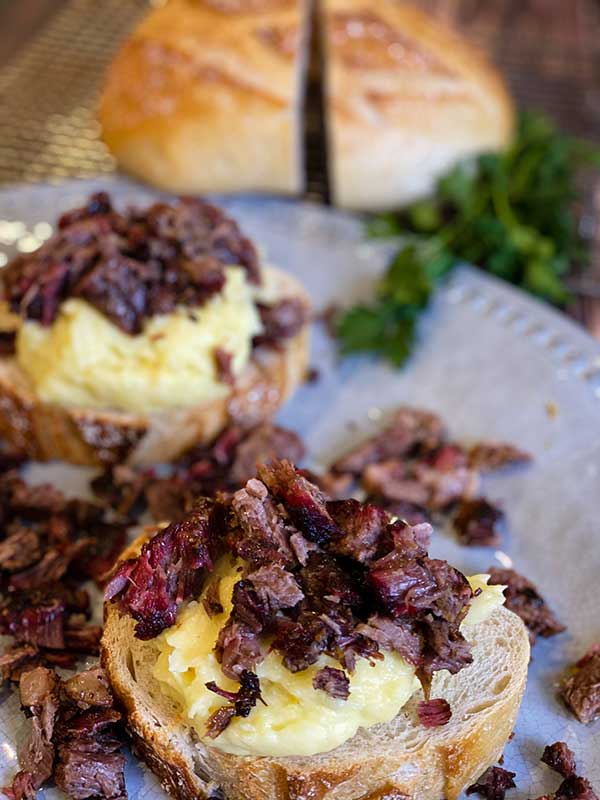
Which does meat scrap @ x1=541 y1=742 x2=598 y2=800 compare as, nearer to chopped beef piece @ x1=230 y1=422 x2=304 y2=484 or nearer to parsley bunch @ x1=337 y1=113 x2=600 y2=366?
chopped beef piece @ x1=230 y1=422 x2=304 y2=484

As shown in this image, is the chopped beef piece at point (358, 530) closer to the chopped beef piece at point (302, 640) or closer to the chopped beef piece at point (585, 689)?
the chopped beef piece at point (302, 640)

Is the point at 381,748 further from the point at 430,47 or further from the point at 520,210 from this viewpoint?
the point at 430,47

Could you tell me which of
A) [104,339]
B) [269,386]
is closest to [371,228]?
[269,386]

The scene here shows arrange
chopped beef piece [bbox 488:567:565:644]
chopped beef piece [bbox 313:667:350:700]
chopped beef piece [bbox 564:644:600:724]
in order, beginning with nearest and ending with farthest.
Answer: chopped beef piece [bbox 313:667:350:700], chopped beef piece [bbox 564:644:600:724], chopped beef piece [bbox 488:567:565:644]

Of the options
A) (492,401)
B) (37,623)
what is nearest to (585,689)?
(492,401)

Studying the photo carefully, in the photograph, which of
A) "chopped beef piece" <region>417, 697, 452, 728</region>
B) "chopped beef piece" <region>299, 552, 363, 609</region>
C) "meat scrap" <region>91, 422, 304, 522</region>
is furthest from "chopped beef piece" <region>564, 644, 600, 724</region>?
"meat scrap" <region>91, 422, 304, 522</region>

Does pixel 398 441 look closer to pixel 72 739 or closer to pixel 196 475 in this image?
pixel 196 475

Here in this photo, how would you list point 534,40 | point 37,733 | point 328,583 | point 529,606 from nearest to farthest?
1. point 328,583
2. point 37,733
3. point 529,606
4. point 534,40
